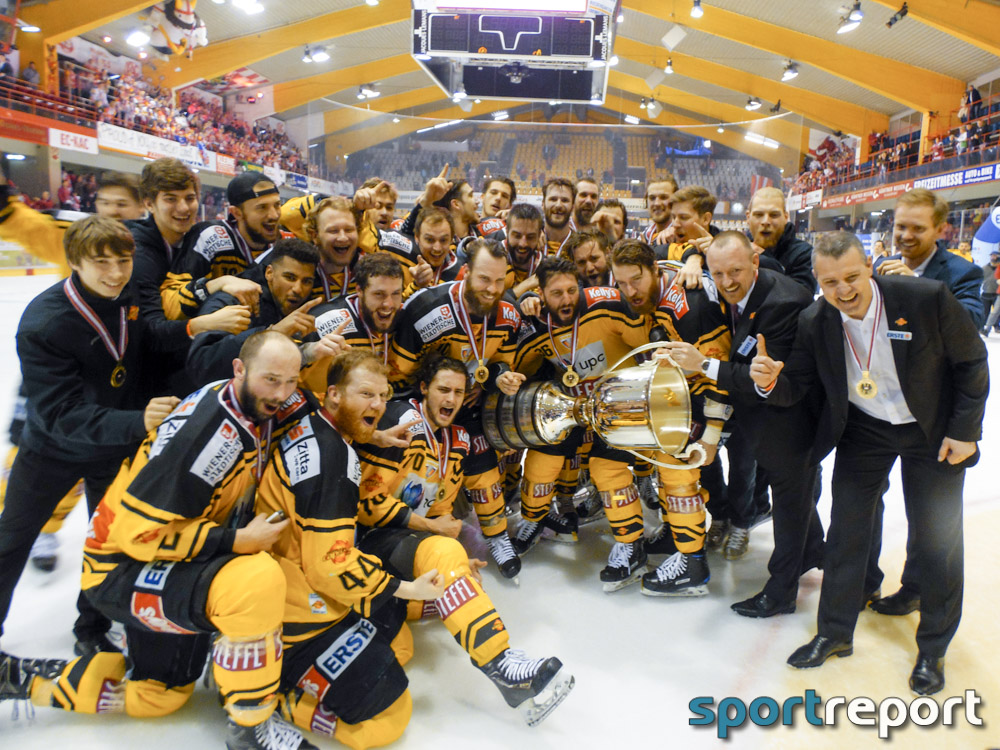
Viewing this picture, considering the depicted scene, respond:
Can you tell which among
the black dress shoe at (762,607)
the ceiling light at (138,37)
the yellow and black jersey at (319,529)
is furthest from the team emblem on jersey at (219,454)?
the ceiling light at (138,37)

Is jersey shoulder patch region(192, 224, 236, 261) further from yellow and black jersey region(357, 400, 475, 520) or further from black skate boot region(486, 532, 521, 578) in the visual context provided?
black skate boot region(486, 532, 521, 578)

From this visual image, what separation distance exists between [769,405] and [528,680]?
4.74ft

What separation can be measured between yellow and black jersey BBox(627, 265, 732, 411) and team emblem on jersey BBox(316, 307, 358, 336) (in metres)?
1.38

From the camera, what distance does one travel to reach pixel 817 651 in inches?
94.6

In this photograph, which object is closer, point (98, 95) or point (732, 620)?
point (732, 620)

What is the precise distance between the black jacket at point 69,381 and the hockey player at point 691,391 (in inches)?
81.5

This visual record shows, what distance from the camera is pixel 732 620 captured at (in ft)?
8.97

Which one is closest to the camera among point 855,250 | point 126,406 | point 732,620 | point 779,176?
point 855,250

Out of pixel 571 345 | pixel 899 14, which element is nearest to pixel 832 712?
pixel 571 345

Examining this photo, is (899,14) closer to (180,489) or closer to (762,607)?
(762,607)

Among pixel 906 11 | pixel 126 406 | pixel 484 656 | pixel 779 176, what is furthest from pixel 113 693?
pixel 906 11

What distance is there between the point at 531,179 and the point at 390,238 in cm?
558

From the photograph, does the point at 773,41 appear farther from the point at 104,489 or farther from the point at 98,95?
the point at 104,489

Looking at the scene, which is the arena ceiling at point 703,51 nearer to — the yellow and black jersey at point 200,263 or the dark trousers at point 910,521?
the yellow and black jersey at point 200,263
